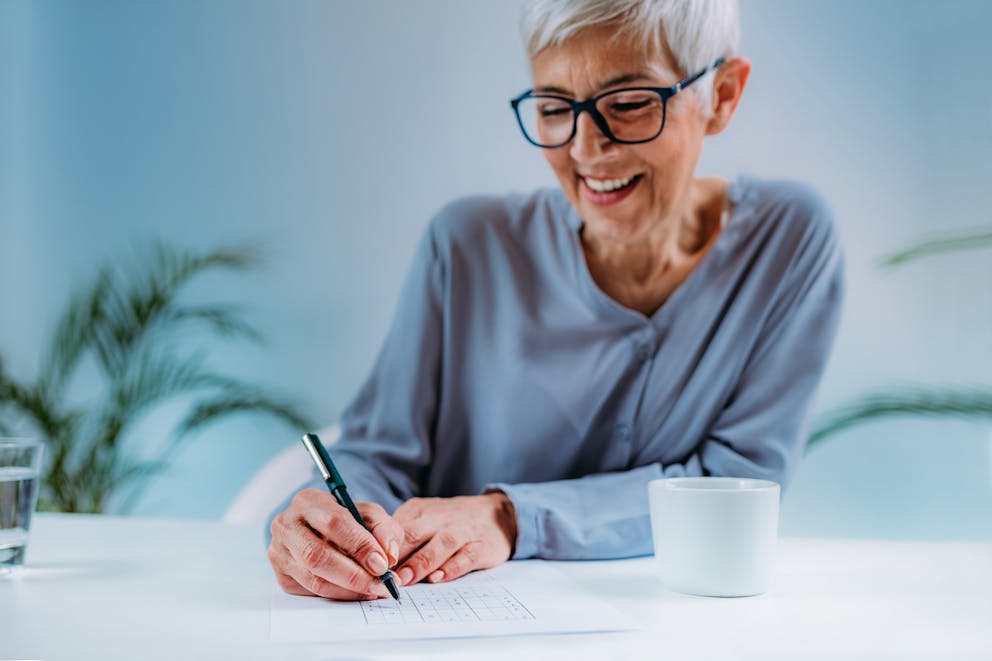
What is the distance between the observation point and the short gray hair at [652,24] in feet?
4.23

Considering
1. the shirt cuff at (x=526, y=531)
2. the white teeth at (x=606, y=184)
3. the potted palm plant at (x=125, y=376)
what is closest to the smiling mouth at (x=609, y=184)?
the white teeth at (x=606, y=184)

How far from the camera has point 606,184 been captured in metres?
1.38

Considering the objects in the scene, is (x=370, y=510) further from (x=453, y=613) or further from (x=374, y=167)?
(x=374, y=167)

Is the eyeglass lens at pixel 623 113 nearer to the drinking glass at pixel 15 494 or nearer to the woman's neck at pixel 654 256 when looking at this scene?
the woman's neck at pixel 654 256

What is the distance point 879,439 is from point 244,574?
4.38 feet

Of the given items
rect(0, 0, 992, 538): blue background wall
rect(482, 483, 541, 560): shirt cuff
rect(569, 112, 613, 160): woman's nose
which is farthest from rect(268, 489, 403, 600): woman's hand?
rect(0, 0, 992, 538): blue background wall

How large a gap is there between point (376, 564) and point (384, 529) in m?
0.07

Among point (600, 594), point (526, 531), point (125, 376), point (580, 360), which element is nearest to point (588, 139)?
point (580, 360)

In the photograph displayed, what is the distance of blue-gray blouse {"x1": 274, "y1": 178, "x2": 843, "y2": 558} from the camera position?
135 centimetres

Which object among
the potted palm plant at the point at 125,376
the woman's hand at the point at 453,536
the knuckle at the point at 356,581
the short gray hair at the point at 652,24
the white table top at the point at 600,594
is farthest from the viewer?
the potted palm plant at the point at 125,376

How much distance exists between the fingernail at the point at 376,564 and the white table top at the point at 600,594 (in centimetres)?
10

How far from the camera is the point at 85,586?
3.05ft

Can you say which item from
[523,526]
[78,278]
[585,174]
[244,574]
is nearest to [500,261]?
[585,174]

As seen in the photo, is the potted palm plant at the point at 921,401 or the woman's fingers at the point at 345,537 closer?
the woman's fingers at the point at 345,537
